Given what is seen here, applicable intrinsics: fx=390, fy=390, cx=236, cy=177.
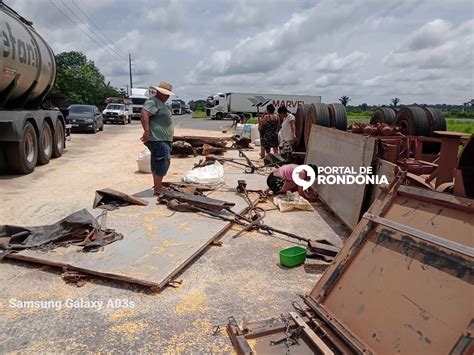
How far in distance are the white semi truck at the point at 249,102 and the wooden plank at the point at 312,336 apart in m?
35.7

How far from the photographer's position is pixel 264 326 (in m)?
2.74

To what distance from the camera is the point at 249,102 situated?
40.0 metres

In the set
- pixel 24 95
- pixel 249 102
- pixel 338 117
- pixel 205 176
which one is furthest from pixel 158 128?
pixel 249 102

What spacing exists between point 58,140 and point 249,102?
30.0m

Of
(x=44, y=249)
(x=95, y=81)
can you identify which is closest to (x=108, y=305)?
(x=44, y=249)

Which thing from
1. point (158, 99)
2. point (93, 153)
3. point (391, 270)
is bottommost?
point (93, 153)

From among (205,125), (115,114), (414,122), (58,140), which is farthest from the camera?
(205,125)

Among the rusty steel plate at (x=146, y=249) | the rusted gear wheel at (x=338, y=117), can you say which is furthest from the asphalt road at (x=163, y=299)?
the rusted gear wheel at (x=338, y=117)

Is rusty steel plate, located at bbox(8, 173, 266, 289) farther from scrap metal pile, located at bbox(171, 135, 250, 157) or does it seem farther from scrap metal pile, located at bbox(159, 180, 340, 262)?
scrap metal pile, located at bbox(171, 135, 250, 157)

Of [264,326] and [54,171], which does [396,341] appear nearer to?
[264,326]

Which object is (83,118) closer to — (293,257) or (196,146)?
(196,146)

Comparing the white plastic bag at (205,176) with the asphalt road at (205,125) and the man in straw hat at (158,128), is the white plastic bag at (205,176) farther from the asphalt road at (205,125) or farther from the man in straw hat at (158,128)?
the asphalt road at (205,125)

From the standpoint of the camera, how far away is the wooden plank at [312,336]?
240 cm

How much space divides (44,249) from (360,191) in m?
3.52
